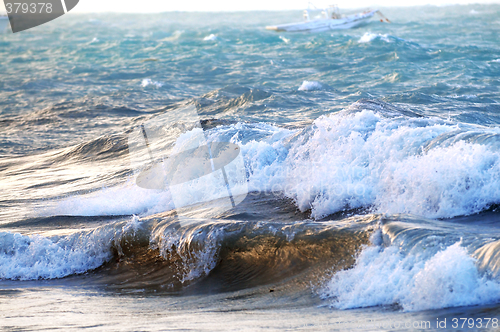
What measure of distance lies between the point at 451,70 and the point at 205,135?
1279 centimetres

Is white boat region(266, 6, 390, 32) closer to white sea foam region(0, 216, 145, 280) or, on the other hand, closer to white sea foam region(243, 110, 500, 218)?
white sea foam region(243, 110, 500, 218)

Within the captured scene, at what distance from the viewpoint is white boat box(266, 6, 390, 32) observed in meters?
36.9

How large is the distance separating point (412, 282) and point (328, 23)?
118 ft

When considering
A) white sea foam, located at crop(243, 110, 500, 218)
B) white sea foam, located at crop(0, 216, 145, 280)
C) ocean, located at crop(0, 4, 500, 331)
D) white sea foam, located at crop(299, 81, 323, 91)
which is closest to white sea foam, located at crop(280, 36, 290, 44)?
white sea foam, located at crop(299, 81, 323, 91)

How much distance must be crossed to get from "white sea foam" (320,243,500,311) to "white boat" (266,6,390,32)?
115ft

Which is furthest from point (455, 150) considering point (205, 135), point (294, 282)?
point (205, 135)

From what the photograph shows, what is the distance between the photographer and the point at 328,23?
37.0m

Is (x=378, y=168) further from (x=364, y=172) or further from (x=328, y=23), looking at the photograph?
(x=328, y=23)

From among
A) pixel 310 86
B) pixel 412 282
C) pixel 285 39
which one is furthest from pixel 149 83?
pixel 412 282

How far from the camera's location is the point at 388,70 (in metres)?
18.8

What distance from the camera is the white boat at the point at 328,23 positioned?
36.9 metres

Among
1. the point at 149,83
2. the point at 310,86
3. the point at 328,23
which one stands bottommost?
the point at 310,86

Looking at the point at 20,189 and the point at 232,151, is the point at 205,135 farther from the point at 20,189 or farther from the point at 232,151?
the point at 20,189

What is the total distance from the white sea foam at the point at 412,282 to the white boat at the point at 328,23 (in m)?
34.9
